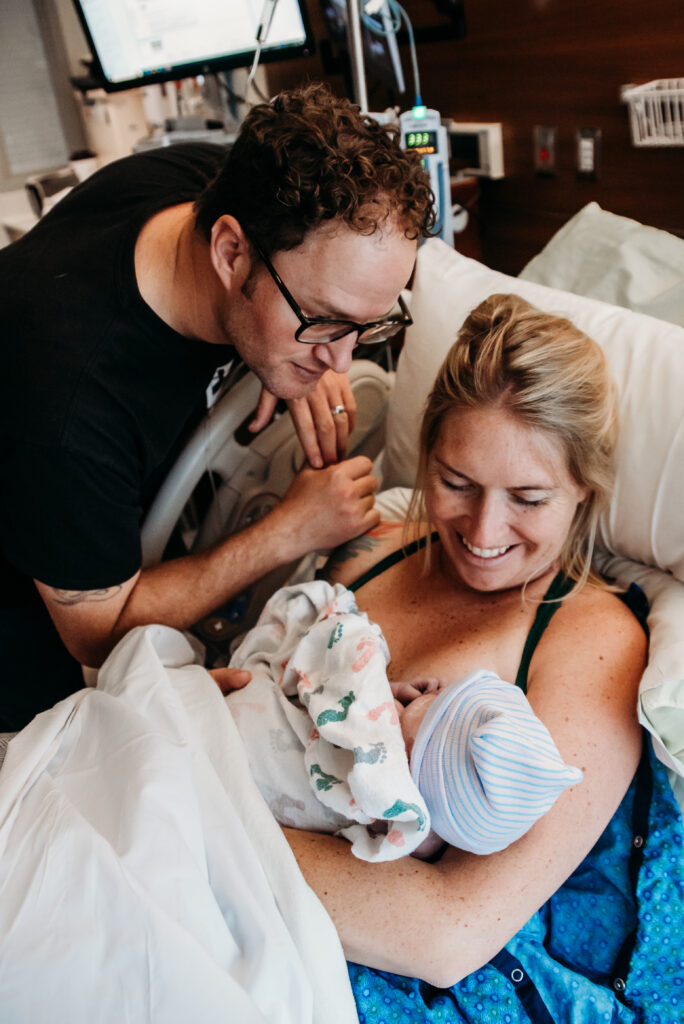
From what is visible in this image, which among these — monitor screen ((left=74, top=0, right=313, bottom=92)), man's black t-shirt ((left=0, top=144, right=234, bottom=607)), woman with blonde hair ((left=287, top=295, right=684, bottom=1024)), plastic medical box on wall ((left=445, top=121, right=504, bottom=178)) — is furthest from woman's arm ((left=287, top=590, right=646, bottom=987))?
monitor screen ((left=74, top=0, right=313, bottom=92))

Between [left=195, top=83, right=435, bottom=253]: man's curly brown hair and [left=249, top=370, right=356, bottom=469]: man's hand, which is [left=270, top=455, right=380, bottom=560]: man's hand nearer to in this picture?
[left=249, top=370, right=356, bottom=469]: man's hand

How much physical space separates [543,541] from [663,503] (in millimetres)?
222

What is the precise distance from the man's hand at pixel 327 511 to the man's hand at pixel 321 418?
0.21ft

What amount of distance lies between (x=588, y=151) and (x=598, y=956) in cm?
197

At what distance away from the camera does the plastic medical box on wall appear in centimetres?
255

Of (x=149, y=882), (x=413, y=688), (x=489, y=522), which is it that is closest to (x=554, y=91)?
(x=489, y=522)

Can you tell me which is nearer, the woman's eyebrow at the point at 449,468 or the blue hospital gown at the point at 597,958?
the blue hospital gown at the point at 597,958

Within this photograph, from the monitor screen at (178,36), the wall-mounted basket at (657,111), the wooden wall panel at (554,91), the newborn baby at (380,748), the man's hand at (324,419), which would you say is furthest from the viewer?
the monitor screen at (178,36)

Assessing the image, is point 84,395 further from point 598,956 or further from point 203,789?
point 598,956

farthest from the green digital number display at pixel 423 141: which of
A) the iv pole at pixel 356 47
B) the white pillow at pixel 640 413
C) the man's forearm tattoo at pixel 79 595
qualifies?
the man's forearm tattoo at pixel 79 595

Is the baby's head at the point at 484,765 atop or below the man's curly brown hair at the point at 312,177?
below

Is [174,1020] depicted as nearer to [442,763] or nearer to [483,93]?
[442,763]

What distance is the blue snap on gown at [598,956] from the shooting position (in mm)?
1143

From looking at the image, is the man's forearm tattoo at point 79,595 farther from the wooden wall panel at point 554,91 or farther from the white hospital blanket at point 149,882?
the wooden wall panel at point 554,91
